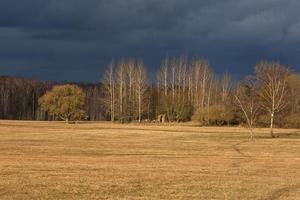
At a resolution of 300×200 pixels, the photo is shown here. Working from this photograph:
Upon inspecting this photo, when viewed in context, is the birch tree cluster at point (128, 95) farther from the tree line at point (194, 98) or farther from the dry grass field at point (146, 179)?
the dry grass field at point (146, 179)

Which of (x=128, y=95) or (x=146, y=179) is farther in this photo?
(x=128, y=95)

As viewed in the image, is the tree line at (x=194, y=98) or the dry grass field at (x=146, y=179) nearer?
the dry grass field at (x=146, y=179)

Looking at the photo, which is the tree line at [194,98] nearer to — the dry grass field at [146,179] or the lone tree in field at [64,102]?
the lone tree in field at [64,102]

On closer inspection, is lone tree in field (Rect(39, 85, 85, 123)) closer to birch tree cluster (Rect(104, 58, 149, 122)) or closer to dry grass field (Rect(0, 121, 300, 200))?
birch tree cluster (Rect(104, 58, 149, 122))

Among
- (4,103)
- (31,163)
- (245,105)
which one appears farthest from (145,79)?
(31,163)

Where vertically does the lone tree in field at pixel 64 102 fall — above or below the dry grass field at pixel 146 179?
above

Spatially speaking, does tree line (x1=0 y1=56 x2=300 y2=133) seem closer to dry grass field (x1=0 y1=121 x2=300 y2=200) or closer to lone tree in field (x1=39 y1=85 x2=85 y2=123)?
lone tree in field (x1=39 y1=85 x2=85 y2=123)

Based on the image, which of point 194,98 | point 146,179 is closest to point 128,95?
point 194,98

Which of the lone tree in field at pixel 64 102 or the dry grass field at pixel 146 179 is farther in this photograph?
the lone tree in field at pixel 64 102

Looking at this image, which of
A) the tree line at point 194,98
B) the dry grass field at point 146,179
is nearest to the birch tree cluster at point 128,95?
the tree line at point 194,98

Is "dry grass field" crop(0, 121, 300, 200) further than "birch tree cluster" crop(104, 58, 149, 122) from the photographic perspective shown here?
No

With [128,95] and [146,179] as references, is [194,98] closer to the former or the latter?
[128,95]

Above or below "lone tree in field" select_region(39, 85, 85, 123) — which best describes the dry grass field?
below

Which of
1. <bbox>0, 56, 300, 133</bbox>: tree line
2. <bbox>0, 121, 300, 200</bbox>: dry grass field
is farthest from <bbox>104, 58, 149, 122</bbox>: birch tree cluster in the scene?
<bbox>0, 121, 300, 200</bbox>: dry grass field
